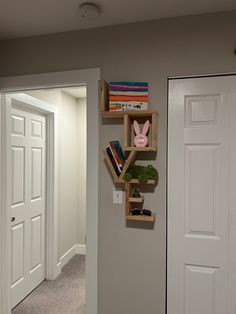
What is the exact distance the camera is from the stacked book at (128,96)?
178 cm

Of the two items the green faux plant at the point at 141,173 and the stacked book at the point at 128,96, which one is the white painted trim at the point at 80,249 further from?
the stacked book at the point at 128,96

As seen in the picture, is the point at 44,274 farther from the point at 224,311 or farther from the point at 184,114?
the point at 184,114

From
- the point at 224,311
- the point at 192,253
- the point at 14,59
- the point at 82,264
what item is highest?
the point at 14,59

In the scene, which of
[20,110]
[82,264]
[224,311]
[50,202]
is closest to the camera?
[224,311]

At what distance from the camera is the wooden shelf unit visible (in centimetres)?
171

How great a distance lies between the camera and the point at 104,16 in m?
1.78

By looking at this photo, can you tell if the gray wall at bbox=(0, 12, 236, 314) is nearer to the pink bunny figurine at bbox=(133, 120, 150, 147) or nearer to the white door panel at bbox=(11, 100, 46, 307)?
the pink bunny figurine at bbox=(133, 120, 150, 147)

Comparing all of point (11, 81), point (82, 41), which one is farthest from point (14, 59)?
point (82, 41)

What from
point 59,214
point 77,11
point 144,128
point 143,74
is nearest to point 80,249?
point 59,214

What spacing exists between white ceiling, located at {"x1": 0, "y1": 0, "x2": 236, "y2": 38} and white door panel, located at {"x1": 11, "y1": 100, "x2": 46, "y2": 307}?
2.85 ft

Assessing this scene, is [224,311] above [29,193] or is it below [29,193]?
below

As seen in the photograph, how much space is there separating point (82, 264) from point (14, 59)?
2.85 meters

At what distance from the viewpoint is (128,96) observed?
70.4 inches

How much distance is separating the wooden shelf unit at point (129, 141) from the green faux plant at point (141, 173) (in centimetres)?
3
